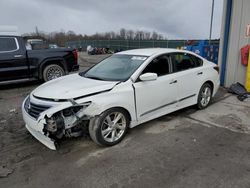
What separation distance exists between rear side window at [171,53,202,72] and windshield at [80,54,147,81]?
791mm

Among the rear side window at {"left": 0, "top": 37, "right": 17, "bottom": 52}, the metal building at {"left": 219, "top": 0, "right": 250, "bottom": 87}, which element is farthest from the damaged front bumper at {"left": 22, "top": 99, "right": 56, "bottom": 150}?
the metal building at {"left": 219, "top": 0, "right": 250, "bottom": 87}

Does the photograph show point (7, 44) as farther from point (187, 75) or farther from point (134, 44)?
point (134, 44)

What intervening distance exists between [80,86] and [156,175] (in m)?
1.74

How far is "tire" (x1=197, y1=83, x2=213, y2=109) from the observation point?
496 centimetres

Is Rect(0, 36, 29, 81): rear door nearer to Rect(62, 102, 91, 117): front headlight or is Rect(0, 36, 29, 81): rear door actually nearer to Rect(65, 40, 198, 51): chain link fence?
Rect(62, 102, 91, 117): front headlight

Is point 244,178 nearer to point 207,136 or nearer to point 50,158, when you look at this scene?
point 207,136

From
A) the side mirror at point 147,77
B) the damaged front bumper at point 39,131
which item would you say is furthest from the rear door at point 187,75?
the damaged front bumper at point 39,131

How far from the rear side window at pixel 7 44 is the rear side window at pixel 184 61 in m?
5.52

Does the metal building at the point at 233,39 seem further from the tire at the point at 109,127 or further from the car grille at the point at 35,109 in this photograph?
the car grille at the point at 35,109

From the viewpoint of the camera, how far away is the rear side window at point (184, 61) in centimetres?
439

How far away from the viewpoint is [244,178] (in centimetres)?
262

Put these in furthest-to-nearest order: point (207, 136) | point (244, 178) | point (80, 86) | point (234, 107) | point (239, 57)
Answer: point (239, 57) → point (234, 107) → point (207, 136) → point (80, 86) → point (244, 178)

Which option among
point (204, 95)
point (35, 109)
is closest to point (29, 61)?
point (35, 109)

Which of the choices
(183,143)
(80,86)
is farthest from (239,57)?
(80,86)
